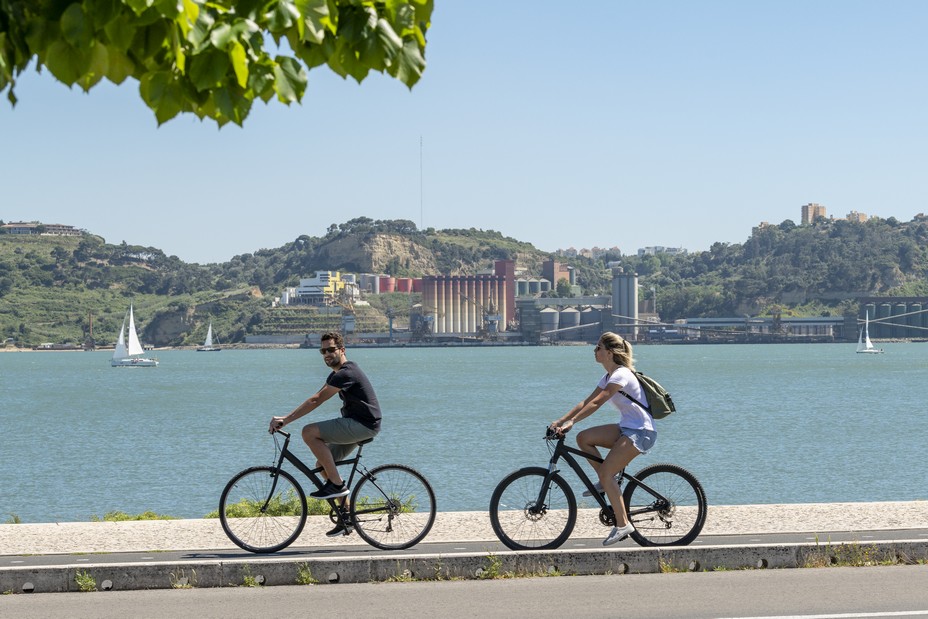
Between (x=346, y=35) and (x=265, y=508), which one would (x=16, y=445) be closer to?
(x=265, y=508)

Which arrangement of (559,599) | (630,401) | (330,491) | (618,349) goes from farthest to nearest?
(330,491), (618,349), (630,401), (559,599)

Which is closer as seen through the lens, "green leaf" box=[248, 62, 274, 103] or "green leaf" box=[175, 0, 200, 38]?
"green leaf" box=[175, 0, 200, 38]

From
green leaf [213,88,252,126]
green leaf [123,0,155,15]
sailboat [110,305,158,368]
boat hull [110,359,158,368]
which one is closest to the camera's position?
green leaf [123,0,155,15]

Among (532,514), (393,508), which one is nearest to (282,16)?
(532,514)

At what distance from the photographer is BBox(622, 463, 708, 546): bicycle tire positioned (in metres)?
10.7

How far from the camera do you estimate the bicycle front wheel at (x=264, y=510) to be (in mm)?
10914

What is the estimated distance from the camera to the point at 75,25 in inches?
155

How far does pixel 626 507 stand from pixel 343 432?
228 centimetres

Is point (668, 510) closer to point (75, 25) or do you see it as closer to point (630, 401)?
point (630, 401)

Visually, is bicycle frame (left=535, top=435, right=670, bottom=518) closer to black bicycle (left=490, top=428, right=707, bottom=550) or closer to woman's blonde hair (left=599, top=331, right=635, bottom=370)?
black bicycle (left=490, top=428, right=707, bottom=550)

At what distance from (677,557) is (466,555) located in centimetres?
155

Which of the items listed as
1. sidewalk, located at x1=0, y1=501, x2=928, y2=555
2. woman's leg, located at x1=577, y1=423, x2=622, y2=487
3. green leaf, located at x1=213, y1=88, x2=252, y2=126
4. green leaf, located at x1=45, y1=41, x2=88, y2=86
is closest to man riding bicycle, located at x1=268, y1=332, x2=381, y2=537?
sidewalk, located at x1=0, y1=501, x2=928, y2=555

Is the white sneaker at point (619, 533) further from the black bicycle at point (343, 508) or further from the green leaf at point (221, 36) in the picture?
the green leaf at point (221, 36)

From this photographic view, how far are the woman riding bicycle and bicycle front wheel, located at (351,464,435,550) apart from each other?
1234 mm
